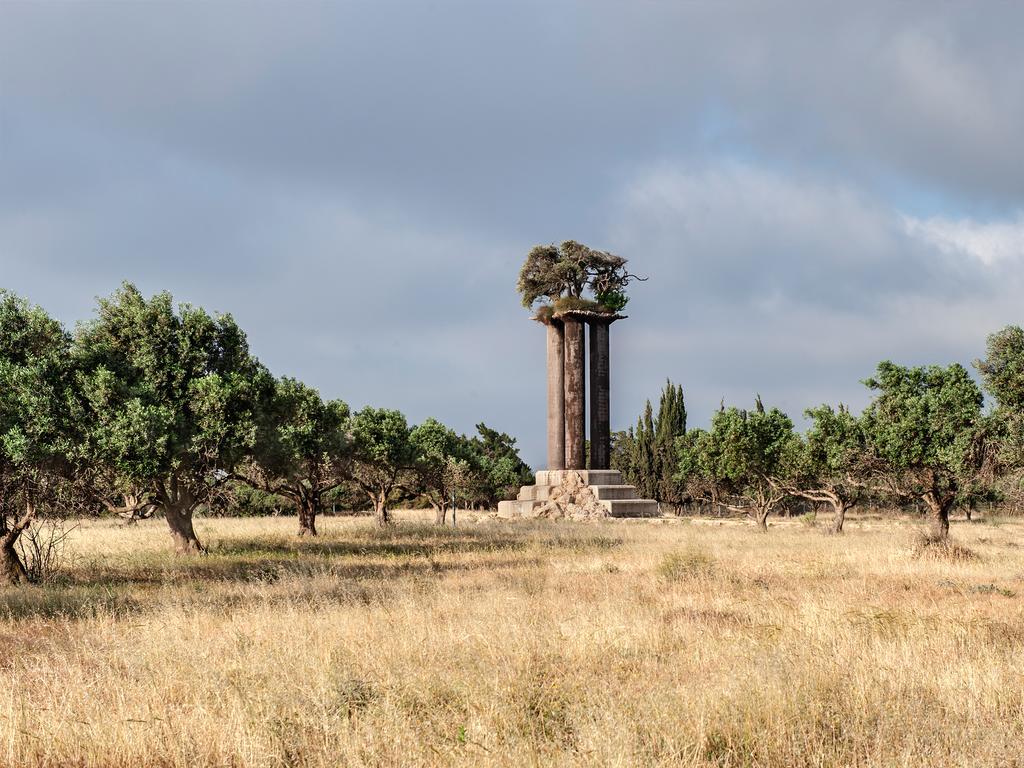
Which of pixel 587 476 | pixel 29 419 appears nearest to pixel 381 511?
pixel 587 476

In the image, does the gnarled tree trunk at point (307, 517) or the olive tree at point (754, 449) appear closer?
the gnarled tree trunk at point (307, 517)

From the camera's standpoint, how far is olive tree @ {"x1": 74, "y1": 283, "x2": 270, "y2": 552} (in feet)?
65.3

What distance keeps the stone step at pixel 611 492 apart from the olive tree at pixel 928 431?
2489 cm

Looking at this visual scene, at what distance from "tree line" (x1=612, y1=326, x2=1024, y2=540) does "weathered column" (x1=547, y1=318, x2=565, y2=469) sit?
35.5 ft

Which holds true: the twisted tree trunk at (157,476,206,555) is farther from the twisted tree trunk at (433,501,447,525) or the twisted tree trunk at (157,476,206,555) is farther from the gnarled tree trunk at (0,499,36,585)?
the twisted tree trunk at (433,501,447,525)

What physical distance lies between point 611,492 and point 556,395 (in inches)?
340

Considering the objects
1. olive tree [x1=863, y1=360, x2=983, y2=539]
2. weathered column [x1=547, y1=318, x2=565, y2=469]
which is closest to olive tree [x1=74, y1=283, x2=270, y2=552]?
olive tree [x1=863, y1=360, x2=983, y2=539]

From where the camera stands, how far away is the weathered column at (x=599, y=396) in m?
58.2

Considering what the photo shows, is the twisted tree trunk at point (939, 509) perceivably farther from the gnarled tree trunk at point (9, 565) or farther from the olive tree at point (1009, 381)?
the gnarled tree trunk at point (9, 565)

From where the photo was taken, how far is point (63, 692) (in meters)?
8.64

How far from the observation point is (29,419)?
59.5ft

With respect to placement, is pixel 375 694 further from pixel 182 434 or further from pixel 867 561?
pixel 867 561

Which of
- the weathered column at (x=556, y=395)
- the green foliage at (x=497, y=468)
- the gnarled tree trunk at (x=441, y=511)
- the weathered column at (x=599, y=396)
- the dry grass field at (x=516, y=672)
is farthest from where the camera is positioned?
the green foliage at (x=497, y=468)

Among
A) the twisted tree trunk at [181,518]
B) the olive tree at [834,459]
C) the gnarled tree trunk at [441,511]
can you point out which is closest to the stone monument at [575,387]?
the gnarled tree trunk at [441,511]
